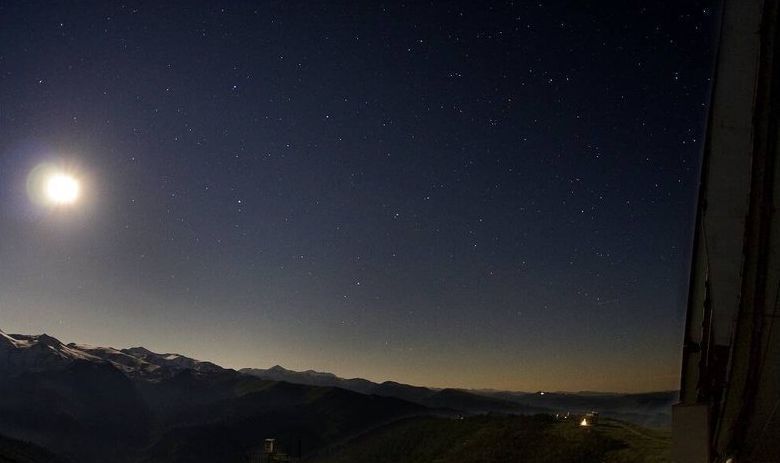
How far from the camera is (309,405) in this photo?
172375 mm

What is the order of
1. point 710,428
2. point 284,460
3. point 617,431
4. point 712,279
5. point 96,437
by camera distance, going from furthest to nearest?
point 96,437 → point 284,460 → point 617,431 → point 710,428 → point 712,279

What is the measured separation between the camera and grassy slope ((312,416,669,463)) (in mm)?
44594

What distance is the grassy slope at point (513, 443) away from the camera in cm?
4459

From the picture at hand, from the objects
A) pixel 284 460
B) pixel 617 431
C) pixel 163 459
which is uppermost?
pixel 617 431

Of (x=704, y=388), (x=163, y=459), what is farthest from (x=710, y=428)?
(x=163, y=459)

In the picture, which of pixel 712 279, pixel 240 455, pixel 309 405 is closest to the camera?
pixel 712 279

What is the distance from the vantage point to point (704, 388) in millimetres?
6297

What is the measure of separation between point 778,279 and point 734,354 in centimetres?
95

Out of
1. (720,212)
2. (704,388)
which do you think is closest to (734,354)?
(704,388)

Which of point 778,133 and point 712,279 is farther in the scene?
point 712,279

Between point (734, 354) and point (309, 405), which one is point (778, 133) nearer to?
point (734, 354)

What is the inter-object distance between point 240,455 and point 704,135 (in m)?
149

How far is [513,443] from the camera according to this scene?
58562 millimetres

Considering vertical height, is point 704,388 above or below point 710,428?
above
